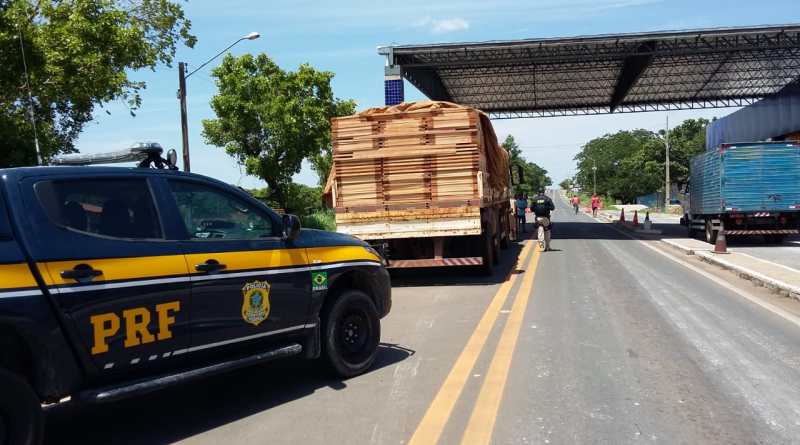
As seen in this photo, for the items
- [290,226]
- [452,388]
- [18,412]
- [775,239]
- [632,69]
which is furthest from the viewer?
[632,69]

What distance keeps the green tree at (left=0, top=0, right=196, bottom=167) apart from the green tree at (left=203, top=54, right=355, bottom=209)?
612 inches

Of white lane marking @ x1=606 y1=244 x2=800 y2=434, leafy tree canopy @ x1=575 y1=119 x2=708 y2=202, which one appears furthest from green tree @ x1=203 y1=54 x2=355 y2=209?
leafy tree canopy @ x1=575 y1=119 x2=708 y2=202

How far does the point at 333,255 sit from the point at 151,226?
175 centimetres

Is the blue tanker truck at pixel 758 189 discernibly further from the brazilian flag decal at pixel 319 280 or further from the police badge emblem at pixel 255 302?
the police badge emblem at pixel 255 302

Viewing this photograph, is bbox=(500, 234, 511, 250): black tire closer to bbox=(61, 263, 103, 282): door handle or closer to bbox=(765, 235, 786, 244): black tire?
bbox=(765, 235, 786, 244): black tire

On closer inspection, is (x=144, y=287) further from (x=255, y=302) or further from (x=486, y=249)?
(x=486, y=249)

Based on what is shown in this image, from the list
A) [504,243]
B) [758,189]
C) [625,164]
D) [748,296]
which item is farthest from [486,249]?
[625,164]

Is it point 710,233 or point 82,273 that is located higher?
point 82,273

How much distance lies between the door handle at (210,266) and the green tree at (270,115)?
27.8 meters

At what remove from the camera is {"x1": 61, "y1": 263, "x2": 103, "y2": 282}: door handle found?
12.9 feet

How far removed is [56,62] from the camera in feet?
47.0

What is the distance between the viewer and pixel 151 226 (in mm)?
4574

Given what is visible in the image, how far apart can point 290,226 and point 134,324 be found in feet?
5.07

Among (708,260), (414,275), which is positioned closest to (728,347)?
(414,275)
